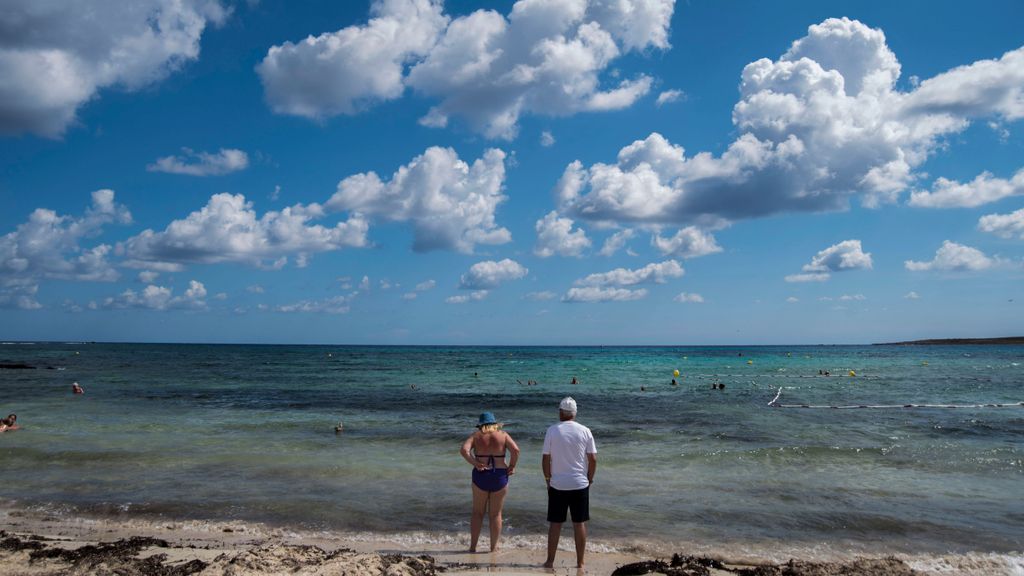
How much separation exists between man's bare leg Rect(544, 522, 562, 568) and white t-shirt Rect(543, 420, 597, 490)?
1.76 ft

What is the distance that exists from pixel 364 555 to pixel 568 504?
2.37 m

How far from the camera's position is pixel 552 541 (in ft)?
23.5

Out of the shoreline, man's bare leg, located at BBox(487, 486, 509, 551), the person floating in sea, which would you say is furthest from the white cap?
the person floating in sea

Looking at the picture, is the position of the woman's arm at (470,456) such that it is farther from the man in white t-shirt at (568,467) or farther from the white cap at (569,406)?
the white cap at (569,406)

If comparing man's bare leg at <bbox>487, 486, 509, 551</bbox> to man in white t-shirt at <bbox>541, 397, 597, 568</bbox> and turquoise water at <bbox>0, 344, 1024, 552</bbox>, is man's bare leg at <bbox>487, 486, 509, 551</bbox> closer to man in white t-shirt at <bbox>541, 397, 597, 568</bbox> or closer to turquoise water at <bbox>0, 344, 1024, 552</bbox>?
man in white t-shirt at <bbox>541, 397, 597, 568</bbox>

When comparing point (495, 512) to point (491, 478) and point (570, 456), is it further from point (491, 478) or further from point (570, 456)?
point (570, 456)

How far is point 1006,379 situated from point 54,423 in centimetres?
5462

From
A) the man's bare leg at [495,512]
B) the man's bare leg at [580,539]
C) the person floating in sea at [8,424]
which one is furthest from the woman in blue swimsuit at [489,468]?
the person floating in sea at [8,424]

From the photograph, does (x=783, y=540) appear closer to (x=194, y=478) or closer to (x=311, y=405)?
(x=194, y=478)

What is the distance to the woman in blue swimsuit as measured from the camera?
755cm

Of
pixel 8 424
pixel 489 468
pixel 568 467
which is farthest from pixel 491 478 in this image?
pixel 8 424

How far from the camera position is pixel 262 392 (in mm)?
32125

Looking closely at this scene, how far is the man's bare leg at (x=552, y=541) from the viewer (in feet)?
23.3

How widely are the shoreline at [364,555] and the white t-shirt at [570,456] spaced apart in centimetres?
114
